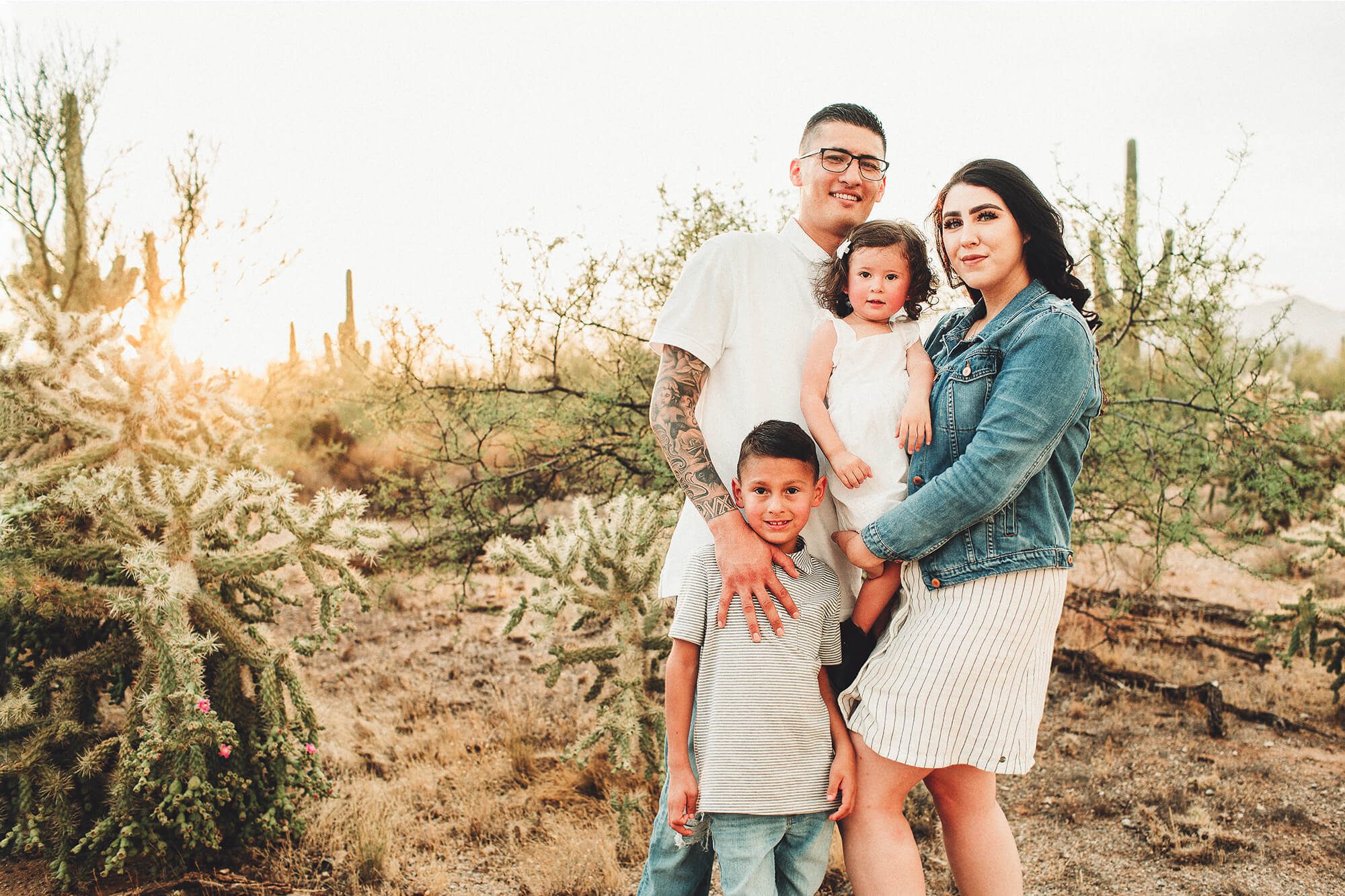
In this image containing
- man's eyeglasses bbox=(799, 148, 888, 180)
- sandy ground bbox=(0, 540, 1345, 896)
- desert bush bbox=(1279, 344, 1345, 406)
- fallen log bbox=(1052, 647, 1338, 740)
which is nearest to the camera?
man's eyeglasses bbox=(799, 148, 888, 180)

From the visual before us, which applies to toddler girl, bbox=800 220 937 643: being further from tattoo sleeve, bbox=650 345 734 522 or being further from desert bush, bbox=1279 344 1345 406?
desert bush, bbox=1279 344 1345 406

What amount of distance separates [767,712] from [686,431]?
758 millimetres

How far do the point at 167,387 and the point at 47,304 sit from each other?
0.73 meters

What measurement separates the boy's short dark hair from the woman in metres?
0.23

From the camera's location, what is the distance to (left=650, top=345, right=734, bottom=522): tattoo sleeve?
2314 millimetres

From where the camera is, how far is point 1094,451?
607 cm

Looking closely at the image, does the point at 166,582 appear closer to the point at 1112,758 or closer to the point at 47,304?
the point at 47,304

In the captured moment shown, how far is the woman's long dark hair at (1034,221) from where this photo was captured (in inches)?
85.0

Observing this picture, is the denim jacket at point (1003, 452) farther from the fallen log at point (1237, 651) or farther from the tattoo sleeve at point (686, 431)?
the fallen log at point (1237, 651)

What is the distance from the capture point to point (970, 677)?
2.04 m

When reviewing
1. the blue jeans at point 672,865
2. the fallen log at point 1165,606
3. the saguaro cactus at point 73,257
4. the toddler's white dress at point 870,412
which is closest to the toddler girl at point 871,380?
the toddler's white dress at point 870,412

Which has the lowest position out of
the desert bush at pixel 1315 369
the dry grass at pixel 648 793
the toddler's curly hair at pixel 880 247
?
the dry grass at pixel 648 793

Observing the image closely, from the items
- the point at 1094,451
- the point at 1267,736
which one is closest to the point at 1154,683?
the point at 1267,736

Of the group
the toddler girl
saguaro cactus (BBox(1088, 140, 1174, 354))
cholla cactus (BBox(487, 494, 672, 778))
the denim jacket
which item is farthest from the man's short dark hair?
saguaro cactus (BBox(1088, 140, 1174, 354))
